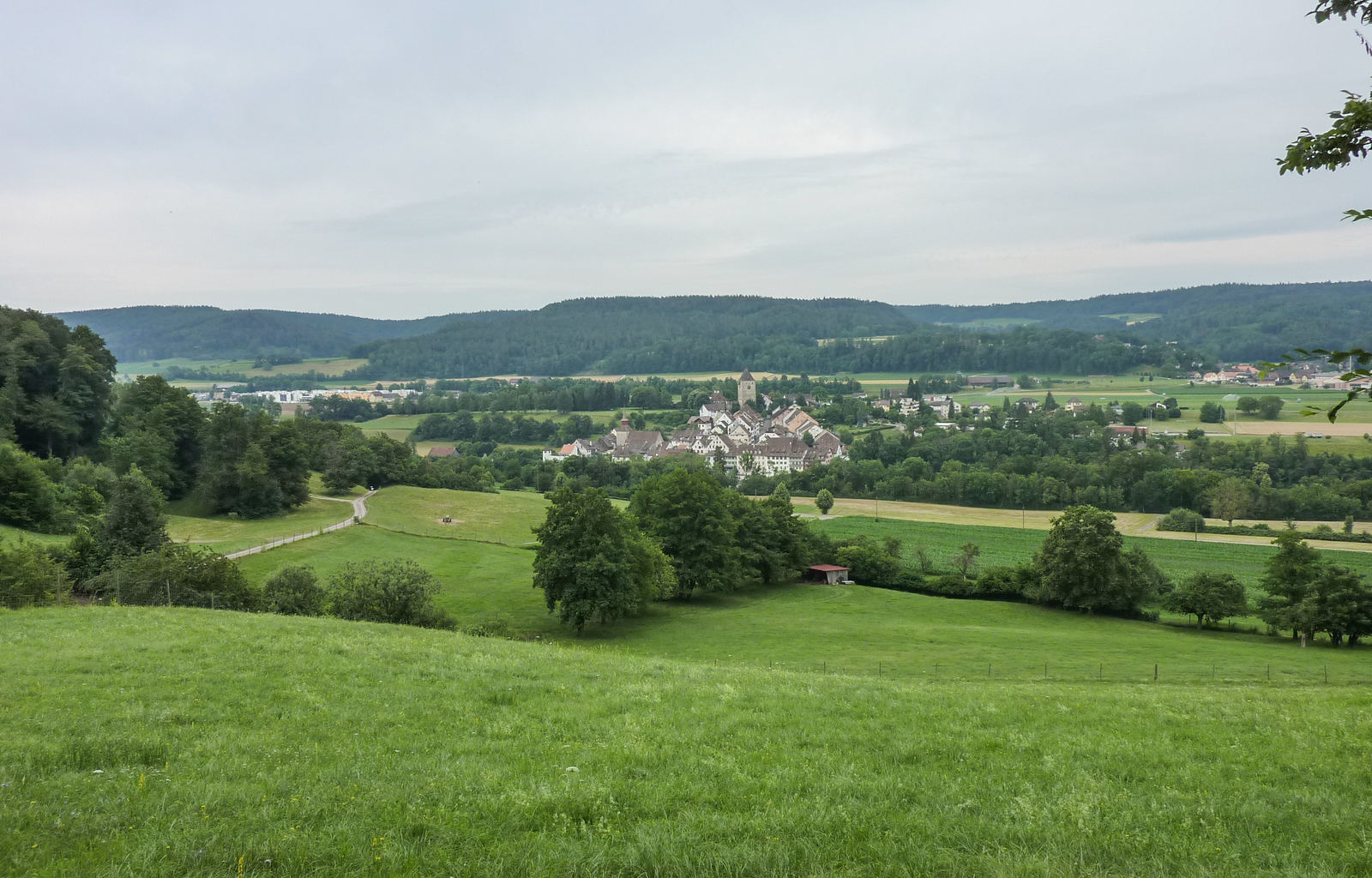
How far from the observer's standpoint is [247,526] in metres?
58.4

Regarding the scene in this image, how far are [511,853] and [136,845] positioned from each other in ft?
9.95

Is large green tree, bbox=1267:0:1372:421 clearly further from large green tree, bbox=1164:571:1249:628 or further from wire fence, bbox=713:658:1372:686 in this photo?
large green tree, bbox=1164:571:1249:628

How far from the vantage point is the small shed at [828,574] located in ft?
190

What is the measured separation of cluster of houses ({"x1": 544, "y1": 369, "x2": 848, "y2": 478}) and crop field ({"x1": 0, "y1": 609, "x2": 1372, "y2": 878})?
359 ft

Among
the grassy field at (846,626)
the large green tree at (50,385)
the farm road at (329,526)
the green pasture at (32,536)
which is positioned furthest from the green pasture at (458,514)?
the large green tree at (50,385)

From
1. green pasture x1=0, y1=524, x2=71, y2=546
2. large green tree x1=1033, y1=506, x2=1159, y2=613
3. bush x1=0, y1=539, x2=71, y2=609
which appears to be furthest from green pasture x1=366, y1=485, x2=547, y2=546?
large green tree x1=1033, y1=506, x2=1159, y2=613

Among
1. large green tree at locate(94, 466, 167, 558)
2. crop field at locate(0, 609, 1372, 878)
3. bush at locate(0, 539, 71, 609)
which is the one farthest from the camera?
large green tree at locate(94, 466, 167, 558)

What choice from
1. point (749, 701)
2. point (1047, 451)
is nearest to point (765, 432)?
point (1047, 451)

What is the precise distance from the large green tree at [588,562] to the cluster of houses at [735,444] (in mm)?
80801

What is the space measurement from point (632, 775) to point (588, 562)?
2969 cm

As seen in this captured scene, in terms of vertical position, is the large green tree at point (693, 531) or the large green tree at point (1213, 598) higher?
the large green tree at point (693, 531)

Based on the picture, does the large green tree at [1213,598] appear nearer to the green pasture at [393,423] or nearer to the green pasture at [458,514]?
the green pasture at [458,514]

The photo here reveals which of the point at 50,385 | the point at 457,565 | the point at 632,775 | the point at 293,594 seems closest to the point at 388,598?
the point at 293,594

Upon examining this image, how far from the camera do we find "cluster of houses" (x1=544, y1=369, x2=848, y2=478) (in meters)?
138
